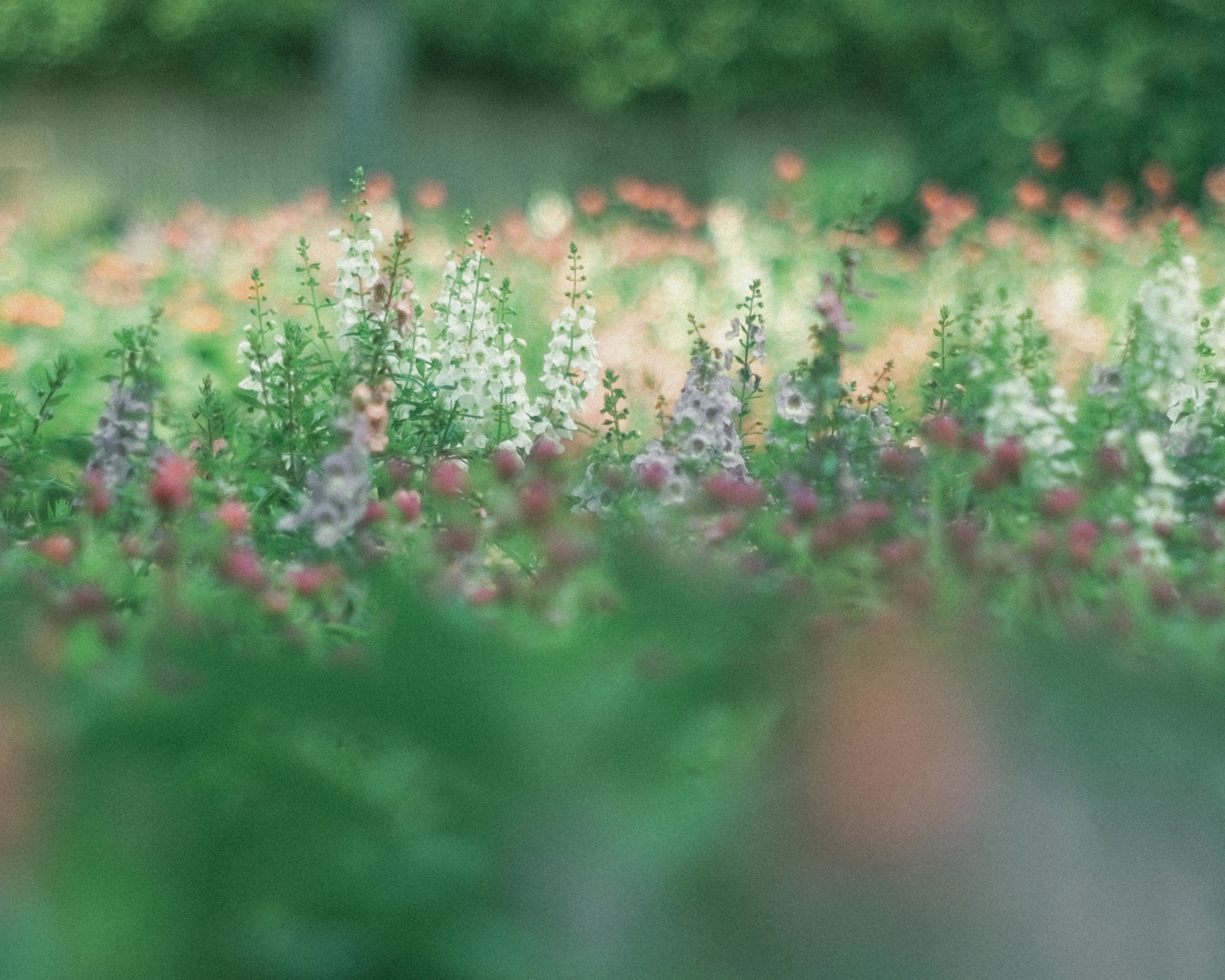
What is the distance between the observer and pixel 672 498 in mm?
2691

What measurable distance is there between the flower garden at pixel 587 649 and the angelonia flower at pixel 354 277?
0.01m

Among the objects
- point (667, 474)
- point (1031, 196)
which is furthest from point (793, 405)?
point (1031, 196)

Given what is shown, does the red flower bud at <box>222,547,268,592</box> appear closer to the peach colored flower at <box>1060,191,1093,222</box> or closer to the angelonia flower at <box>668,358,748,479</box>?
the angelonia flower at <box>668,358,748,479</box>

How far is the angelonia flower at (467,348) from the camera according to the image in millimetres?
3016

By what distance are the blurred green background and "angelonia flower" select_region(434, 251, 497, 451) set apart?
6956mm

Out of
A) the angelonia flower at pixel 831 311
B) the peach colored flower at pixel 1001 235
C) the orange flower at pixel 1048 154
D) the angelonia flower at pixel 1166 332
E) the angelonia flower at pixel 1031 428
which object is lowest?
the angelonia flower at pixel 1031 428

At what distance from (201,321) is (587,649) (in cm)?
468

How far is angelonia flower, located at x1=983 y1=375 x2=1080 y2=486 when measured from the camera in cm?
260

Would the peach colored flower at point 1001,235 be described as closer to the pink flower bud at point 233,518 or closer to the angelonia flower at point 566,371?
the angelonia flower at point 566,371

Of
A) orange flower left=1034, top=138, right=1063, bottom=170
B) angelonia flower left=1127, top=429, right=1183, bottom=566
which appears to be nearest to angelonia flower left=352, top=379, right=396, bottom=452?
angelonia flower left=1127, top=429, right=1183, bottom=566

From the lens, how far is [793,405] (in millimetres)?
2904

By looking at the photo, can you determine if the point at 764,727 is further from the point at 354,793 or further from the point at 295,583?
the point at 295,583

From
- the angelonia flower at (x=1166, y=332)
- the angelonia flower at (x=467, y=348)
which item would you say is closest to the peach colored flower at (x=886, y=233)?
the angelonia flower at (x=1166, y=332)

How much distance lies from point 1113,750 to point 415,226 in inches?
272
